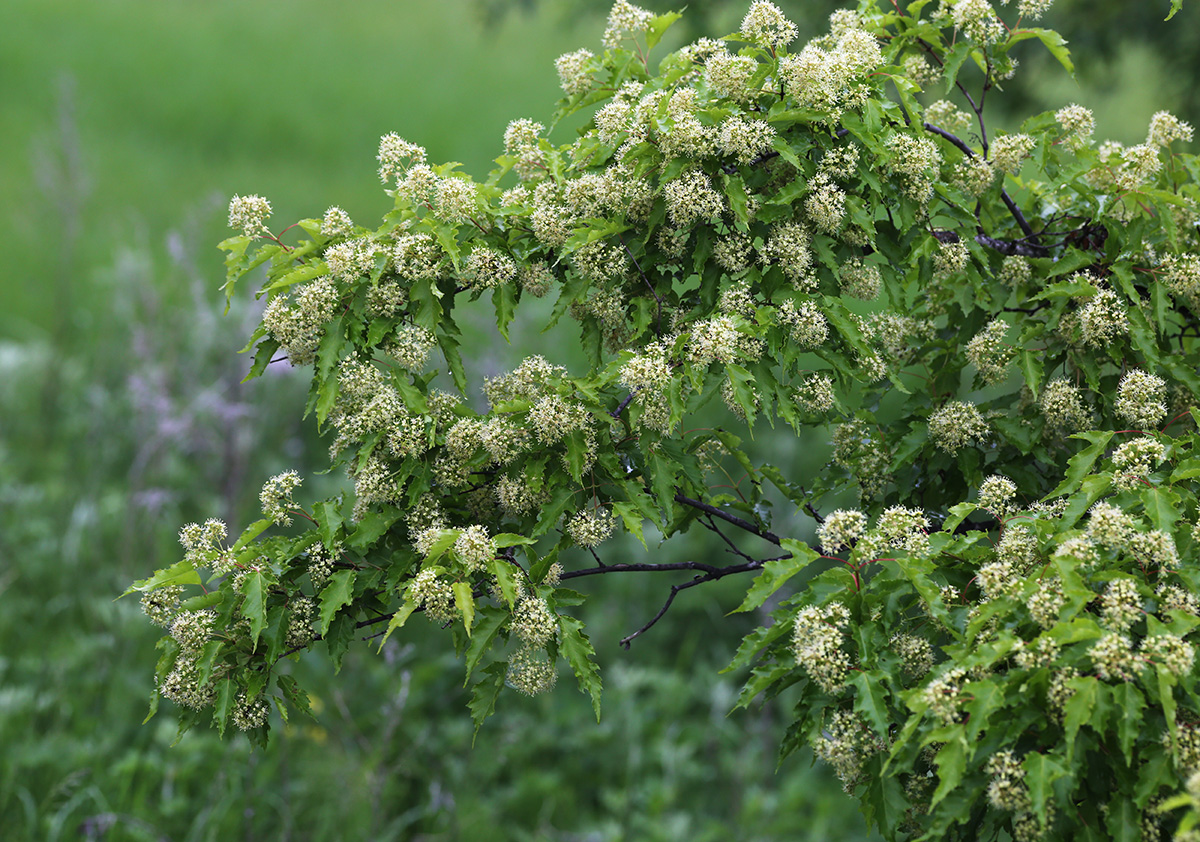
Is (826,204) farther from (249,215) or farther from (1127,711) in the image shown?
(249,215)

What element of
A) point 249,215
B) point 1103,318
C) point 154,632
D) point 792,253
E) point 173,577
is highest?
point 154,632

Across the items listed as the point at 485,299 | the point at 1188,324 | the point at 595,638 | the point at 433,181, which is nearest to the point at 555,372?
the point at 433,181

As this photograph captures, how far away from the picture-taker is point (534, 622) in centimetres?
277

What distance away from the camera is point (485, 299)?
13000 mm

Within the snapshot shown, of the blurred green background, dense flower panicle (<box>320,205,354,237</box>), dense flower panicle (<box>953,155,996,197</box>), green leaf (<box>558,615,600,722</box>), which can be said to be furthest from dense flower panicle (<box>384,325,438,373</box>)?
the blurred green background

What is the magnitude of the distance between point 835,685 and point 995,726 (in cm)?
39

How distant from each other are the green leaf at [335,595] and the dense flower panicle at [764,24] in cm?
198

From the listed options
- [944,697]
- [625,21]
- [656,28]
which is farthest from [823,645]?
Answer: [625,21]

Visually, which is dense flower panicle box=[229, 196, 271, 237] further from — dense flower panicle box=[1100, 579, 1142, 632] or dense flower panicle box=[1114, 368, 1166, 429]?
dense flower panicle box=[1114, 368, 1166, 429]

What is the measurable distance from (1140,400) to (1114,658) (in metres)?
1.19

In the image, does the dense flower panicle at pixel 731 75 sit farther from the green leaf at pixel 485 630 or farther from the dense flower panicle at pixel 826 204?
the green leaf at pixel 485 630

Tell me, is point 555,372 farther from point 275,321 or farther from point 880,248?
point 880,248

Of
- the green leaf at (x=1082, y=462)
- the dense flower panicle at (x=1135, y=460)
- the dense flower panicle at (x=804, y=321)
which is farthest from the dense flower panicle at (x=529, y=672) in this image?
the dense flower panicle at (x=1135, y=460)

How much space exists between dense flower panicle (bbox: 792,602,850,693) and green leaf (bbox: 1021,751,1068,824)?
0.48 metres
